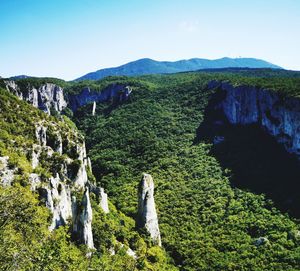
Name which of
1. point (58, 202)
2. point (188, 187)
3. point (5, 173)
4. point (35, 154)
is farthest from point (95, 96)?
point (5, 173)

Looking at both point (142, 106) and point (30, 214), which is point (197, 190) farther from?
point (142, 106)

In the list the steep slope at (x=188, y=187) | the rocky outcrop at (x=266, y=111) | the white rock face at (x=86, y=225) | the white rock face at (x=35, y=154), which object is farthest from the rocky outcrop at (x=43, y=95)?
the white rock face at (x=86, y=225)

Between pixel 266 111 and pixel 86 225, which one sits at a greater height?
pixel 266 111

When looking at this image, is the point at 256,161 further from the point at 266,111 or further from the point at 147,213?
the point at 147,213

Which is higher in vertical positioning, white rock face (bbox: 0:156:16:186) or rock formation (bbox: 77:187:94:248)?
white rock face (bbox: 0:156:16:186)

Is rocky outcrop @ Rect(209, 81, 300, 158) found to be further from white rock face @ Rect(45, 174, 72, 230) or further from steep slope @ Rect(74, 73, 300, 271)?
white rock face @ Rect(45, 174, 72, 230)

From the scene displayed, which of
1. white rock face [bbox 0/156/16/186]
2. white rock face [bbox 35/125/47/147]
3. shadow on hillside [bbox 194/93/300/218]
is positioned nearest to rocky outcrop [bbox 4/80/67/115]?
shadow on hillside [bbox 194/93/300/218]
